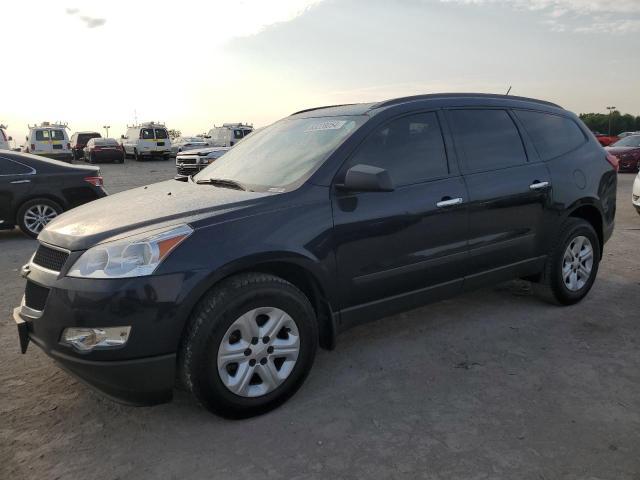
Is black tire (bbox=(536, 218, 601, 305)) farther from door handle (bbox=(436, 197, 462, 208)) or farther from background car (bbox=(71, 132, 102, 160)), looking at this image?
background car (bbox=(71, 132, 102, 160))

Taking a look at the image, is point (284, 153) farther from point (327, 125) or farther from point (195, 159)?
point (195, 159)

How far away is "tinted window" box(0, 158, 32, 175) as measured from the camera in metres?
7.95

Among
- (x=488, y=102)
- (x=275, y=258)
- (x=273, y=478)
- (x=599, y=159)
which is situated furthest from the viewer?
(x=599, y=159)

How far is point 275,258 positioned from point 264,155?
1.18 m

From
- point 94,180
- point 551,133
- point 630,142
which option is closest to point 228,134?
point 630,142

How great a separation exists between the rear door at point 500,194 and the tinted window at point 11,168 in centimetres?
688

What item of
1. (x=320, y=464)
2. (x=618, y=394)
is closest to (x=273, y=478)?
(x=320, y=464)

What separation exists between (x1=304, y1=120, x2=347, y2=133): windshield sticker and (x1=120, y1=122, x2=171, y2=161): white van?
31104 millimetres

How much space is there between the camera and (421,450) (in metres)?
2.61

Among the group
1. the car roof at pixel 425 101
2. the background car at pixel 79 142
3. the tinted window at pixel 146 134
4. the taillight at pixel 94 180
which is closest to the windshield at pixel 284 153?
the car roof at pixel 425 101

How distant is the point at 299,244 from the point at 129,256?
0.91m

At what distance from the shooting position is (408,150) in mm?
3631

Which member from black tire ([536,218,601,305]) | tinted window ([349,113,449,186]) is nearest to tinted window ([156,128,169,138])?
black tire ([536,218,601,305])

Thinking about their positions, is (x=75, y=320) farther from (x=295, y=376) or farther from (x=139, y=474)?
(x=295, y=376)
